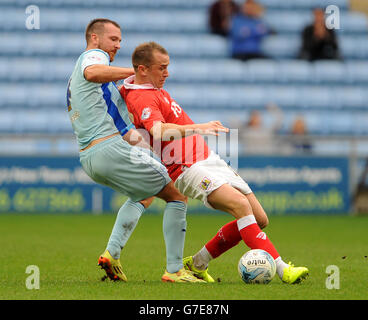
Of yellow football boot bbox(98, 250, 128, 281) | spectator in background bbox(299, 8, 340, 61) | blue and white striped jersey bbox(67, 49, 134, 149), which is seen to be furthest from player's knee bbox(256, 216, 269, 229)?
spectator in background bbox(299, 8, 340, 61)

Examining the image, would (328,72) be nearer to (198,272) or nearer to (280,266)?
(198,272)

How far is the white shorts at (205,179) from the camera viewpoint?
542cm

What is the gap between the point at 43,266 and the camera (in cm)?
680

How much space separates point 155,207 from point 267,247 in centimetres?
878

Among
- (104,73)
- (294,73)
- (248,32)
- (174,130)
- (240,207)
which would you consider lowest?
(240,207)

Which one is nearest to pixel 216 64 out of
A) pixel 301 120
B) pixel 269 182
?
pixel 301 120

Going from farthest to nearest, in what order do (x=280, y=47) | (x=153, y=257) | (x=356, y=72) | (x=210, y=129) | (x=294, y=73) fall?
(x=280, y=47) → (x=356, y=72) → (x=294, y=73) → (x=153, y=257) → (x=210, y=129)

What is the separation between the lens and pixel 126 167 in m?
5.69

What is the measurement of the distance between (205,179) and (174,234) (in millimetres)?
543

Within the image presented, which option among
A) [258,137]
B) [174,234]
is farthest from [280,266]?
[258,137]

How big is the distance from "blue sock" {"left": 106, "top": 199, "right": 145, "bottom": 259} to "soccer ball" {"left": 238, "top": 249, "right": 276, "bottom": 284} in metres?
0.95

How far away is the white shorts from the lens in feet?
17.8

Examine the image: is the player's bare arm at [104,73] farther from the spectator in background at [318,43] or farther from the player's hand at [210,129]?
the spectator in background at [318,43]
